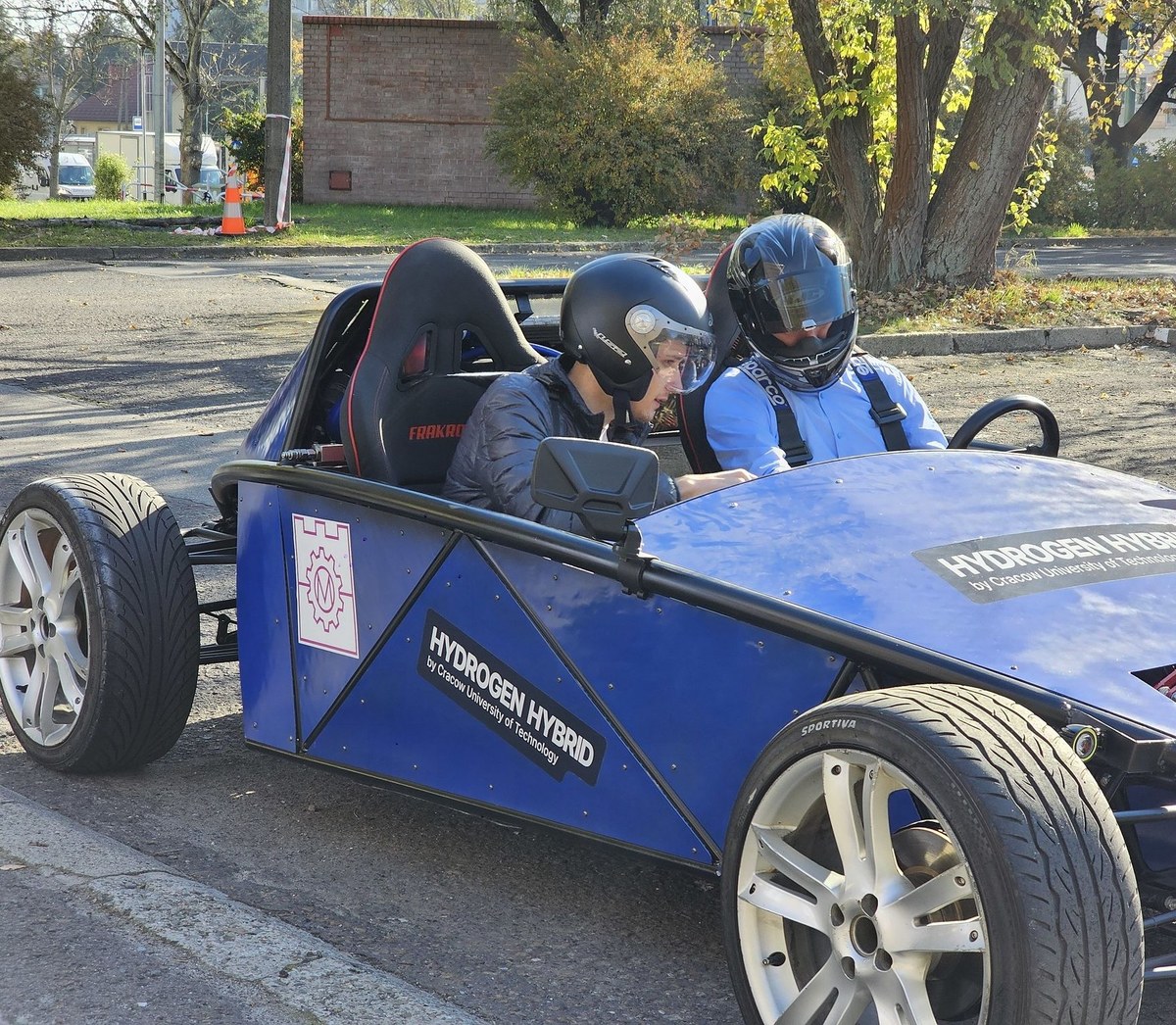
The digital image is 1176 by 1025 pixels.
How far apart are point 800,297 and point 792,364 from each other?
7.7 inches

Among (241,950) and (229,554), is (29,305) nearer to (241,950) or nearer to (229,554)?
(229,554)

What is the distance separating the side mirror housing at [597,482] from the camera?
2.95 meters

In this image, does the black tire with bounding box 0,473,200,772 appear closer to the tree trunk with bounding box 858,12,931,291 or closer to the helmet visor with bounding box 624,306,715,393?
the helmet visor with bounding box 624,306,715,393

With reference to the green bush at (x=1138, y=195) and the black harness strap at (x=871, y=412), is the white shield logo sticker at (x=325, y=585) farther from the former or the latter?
the green bush at (x=1138, y=195)

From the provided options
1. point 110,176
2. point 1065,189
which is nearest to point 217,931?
point 1065,189

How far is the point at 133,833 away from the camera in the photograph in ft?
12.3

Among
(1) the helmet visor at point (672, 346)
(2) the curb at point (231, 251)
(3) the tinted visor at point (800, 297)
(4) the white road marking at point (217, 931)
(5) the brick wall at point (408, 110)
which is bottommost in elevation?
(4) the white road marking at point (217, 931)

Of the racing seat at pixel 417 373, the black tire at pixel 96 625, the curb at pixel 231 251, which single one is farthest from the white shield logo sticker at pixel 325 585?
the curb at pixel 231 251

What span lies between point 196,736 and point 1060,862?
296cm

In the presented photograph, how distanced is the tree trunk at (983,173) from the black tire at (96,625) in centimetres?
1053

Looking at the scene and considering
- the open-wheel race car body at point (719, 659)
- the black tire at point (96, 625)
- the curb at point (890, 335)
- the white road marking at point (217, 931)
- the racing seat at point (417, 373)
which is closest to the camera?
the open-wheel race car body at point (719, 659)

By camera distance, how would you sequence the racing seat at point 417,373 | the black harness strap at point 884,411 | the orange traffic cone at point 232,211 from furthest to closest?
the orange traffic cone at point 232,211 → the black harness strap at point 884,411 → the racing seat at point 417,373

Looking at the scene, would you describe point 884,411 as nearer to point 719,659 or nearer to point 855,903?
point 719,659

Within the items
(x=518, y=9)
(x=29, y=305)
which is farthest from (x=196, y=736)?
(x=518, y=9)
